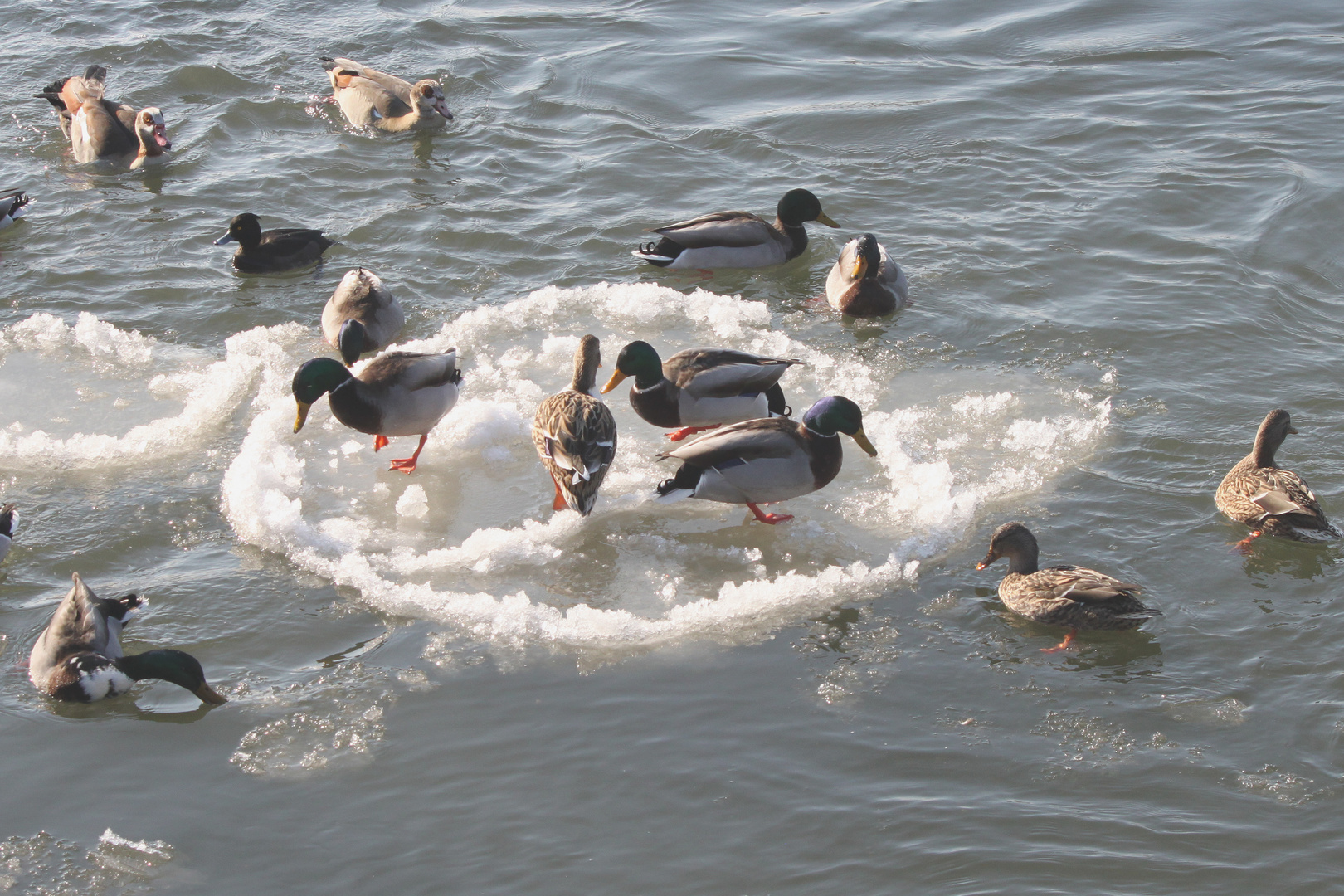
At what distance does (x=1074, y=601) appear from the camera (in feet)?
17.6

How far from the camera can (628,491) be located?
22.0 ft

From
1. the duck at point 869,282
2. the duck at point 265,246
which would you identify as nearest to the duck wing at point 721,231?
the duck at point 869,282

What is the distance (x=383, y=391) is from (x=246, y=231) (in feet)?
10.6

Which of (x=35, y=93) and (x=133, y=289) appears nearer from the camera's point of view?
(x=133, y=289)

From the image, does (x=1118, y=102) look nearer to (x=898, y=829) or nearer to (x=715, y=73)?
(x=715, y=73)

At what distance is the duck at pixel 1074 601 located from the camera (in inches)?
211

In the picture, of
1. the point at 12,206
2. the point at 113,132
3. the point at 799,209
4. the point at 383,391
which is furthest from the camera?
the point at 113,132

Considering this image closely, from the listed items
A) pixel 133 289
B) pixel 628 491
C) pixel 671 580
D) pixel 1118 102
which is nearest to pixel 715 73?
pixel 1118 102

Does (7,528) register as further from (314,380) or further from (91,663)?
(314,380)

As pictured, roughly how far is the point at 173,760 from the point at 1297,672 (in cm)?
445

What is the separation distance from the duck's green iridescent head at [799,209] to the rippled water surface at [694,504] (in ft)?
1.48

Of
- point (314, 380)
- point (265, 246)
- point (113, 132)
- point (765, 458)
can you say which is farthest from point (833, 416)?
point (113, 132)

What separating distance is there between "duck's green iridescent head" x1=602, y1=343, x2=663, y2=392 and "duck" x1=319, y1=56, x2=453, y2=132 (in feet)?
18.1

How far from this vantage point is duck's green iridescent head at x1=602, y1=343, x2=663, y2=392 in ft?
23.1
